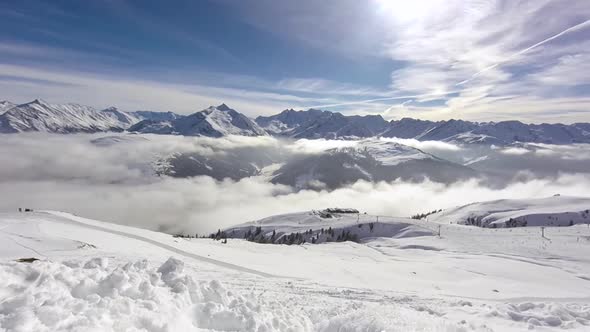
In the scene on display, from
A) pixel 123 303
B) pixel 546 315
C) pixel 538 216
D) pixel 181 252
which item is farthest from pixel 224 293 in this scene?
pixel 538 216

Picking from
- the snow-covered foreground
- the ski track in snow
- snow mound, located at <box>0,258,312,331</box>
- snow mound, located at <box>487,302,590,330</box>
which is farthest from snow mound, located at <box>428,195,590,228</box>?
snow mound, located at <box>0,258,312,331</box>

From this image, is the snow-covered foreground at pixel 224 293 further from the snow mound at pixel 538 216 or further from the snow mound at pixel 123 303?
the snow mound at pixel 538 216

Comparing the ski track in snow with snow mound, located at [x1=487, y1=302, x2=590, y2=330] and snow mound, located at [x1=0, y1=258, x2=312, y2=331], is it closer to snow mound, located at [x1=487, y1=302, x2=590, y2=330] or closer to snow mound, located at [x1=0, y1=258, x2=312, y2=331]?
snow mound, located at [x1=0, y1=258, x2=312, y2=331]

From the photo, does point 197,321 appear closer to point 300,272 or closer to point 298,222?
point 300,272

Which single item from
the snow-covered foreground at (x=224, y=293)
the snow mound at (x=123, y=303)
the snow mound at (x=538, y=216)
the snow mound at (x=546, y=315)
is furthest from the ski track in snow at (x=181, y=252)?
the snow mound at (x=538, y=216)

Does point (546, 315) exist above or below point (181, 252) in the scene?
above

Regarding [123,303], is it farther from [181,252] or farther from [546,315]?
[181,252]
